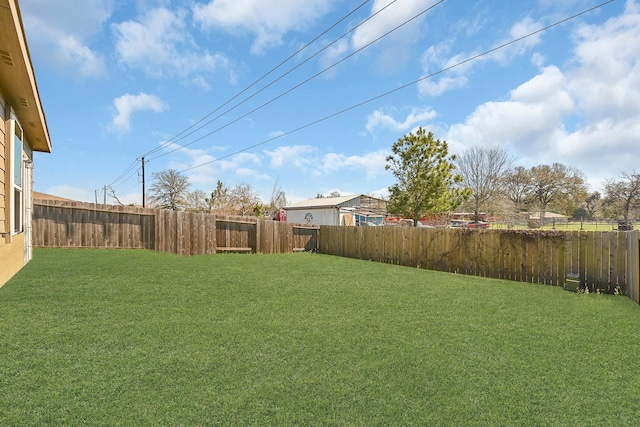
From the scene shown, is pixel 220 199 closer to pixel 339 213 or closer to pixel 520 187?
pixel 339 213

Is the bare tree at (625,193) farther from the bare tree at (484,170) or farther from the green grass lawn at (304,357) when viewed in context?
the green grass lawn at (304,357)

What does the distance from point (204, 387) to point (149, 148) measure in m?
27.7

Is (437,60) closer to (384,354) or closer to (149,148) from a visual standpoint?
(384,354)

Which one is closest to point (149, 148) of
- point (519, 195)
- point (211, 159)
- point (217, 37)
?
point (211, 159)

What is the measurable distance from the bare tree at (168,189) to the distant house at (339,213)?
13169 mm

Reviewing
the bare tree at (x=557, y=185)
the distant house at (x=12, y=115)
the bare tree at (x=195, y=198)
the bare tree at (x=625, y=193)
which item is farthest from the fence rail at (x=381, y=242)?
the bare tree at (x=557, y=185)

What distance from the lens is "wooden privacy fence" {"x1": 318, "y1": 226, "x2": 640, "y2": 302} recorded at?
19.2 ft

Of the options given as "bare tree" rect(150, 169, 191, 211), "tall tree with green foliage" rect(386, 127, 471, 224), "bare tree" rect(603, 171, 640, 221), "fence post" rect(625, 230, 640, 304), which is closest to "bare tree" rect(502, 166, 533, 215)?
"bare tree" rect(603, 171, 640, 221)

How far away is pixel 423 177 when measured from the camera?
57.8 feet

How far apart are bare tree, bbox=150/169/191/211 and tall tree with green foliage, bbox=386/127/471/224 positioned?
79.7 feet

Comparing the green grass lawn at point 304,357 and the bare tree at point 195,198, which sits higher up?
the bare tree at point 195,198

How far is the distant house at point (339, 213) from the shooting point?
77.0ft

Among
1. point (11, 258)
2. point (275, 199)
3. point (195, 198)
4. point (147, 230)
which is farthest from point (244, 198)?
point (11, 258)

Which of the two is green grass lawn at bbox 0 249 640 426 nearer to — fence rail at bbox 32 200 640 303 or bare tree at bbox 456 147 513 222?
fence rail at bbox 32 200 640 303
